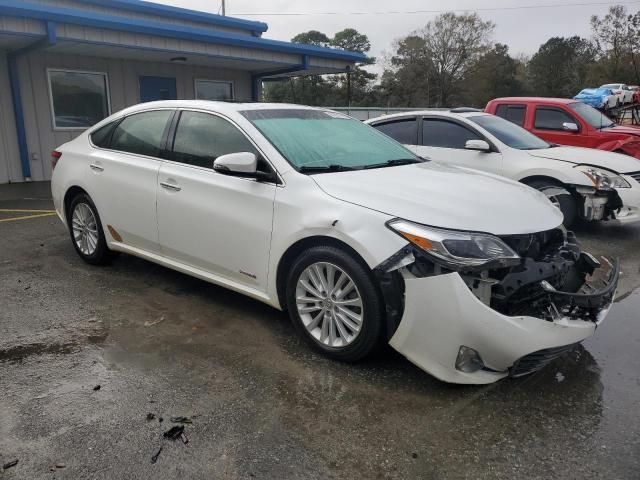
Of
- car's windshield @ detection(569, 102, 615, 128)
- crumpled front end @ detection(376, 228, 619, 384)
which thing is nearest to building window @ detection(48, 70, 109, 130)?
car's windshield @ detection(569, 102, 615, 128)

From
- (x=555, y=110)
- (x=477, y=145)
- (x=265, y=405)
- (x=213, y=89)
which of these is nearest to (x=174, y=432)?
(x=265, y=405)

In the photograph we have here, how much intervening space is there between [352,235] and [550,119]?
7.53m

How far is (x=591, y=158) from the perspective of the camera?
274 inches

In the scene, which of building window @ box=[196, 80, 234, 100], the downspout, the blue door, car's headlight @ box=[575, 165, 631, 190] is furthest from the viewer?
building window @ box=[196, 80, 234, 100]

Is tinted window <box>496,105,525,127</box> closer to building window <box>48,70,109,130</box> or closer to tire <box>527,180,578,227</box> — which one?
tire <box>527,180,578,227</box>

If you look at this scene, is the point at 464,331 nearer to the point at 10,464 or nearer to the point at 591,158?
the point at 10,464

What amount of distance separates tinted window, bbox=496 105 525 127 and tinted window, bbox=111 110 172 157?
22.8 ft

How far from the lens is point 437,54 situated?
57.1 metres

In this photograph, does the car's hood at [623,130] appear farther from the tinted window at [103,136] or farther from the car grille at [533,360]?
the tinted window at [103,136]

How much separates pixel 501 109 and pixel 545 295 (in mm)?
7500

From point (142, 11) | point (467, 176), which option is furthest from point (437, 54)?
point (467, 176)

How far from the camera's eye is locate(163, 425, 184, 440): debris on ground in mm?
2545

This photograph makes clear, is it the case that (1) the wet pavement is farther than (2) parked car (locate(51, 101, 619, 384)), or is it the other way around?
(2) parked car (locate(51, 101, 619, 384))

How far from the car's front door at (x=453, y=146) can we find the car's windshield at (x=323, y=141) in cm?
272
